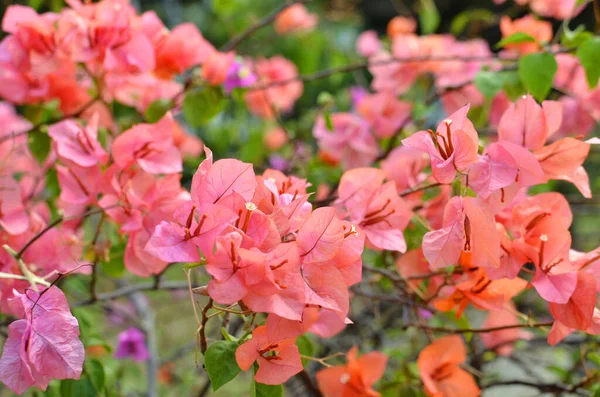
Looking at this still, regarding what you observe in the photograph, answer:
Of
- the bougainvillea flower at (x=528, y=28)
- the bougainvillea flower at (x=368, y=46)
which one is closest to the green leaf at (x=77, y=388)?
the bougainvillea flower at (x=528, y=28)

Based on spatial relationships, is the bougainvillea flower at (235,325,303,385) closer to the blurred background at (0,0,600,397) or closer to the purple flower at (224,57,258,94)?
the blurred background at (0,0,600,397)

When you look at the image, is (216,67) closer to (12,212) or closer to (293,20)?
(12,212)

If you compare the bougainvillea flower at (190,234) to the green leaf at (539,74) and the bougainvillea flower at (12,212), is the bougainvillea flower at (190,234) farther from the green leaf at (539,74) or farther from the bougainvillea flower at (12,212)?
the green leaf at (539,74)

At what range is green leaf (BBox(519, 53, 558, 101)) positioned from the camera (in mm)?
646

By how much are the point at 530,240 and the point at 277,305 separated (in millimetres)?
232

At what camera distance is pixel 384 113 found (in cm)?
105

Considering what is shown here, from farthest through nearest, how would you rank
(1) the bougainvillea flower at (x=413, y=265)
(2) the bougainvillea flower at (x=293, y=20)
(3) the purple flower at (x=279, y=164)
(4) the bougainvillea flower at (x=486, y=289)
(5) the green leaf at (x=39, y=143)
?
1. (2) the bougainvillea flower at (x=293, y=20)
2. (3) the purple flower at (x=279, y=164)
3. (5) the green leaf at (x=39, y=143)
4. (1) the bougainvillea flower at (x=413, y=265)
5. (4) the bougainvillea flower at (x=486, y=289)

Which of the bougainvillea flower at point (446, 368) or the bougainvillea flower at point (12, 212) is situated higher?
the bougainvillea flower at point (12, 212)

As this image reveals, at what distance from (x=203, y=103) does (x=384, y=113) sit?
38 cm

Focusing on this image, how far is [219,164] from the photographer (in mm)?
410

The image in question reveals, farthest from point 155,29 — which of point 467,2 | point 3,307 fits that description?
point 467,2

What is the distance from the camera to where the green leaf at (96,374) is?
583 mm

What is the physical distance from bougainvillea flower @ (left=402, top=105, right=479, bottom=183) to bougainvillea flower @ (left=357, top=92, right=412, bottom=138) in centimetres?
56

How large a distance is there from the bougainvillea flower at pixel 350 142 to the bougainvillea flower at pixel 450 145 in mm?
494
